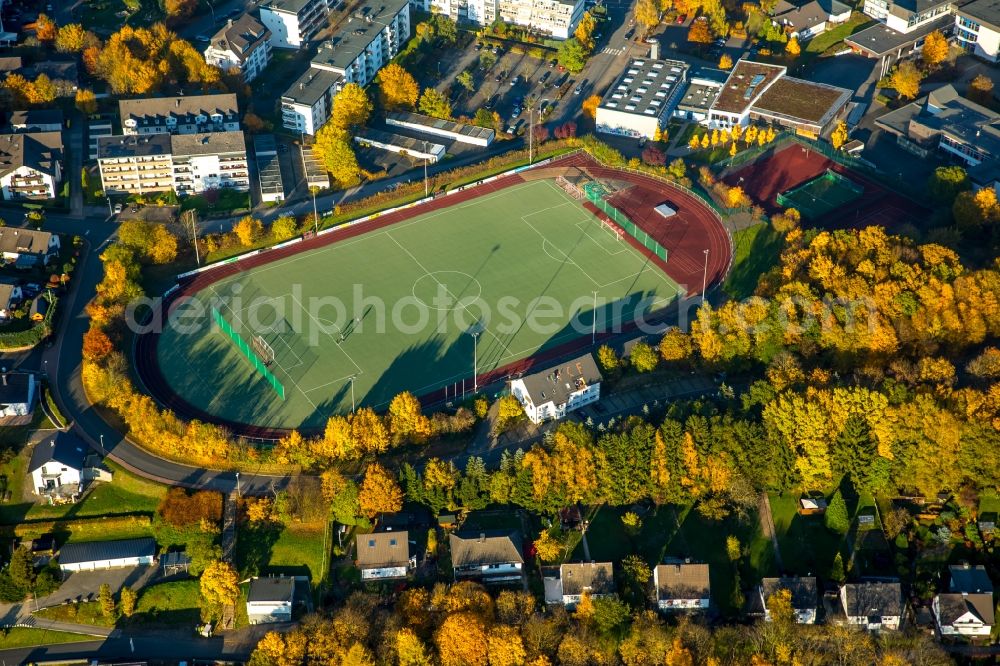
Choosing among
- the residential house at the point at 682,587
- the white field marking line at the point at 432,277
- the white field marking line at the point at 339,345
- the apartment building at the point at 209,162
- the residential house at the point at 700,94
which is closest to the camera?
the residential house at the point at 682,587

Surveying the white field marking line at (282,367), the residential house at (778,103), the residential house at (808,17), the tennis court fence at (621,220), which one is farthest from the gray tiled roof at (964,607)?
the residential house at (808,17)

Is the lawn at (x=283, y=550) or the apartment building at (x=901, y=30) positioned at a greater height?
the apartment building at (x=901, y=30)

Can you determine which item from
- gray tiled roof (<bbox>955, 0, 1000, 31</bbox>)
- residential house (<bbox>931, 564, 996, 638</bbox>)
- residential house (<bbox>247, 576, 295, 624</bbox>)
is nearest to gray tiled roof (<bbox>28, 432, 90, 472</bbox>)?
residential house (<bbox>247, 576, 295, 624</bbox>)

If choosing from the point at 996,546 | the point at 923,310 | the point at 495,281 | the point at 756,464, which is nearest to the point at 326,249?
the point at 495,281

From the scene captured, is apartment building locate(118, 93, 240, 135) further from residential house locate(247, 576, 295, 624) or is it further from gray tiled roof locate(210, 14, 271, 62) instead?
residential house locate(247, 576, 295, 624)

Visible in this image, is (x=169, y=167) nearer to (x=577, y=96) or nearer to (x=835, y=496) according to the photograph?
(x=577, y=96)

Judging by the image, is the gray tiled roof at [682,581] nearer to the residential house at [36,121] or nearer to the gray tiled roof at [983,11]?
the residential house at [36,121]
